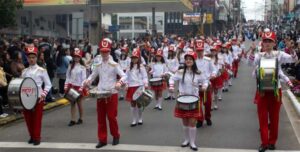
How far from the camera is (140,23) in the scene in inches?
→ 3447

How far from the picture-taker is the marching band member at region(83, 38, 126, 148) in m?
9.83

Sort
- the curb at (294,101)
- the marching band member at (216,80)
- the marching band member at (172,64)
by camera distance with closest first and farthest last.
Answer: the curb at (294,101) → the marching band member at (216,80) → the marching band member at (172,64)

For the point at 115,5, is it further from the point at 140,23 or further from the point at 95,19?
the point at 140,23

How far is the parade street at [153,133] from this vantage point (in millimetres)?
9812

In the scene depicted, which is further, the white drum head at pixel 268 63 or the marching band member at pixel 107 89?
the marching band member at pixel 107 89

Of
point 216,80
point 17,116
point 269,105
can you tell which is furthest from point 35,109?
point 216,80

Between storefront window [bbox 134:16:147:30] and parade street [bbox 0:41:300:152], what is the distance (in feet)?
236

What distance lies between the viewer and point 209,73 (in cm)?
1216

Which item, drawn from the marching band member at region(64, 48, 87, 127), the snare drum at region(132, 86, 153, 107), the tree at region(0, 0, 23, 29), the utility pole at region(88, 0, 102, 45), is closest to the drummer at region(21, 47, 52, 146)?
the marching band member at region(64, 48, 87, 127)

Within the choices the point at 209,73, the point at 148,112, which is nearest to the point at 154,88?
the point at 148,112

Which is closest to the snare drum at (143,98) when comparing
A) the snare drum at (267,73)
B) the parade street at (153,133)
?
the parade street at (153,133)

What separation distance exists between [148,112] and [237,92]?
19.8 feet

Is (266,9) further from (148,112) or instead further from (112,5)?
(148,112)

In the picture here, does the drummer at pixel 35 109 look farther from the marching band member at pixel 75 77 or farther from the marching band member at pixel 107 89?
the marching band member at pixel 75 77
